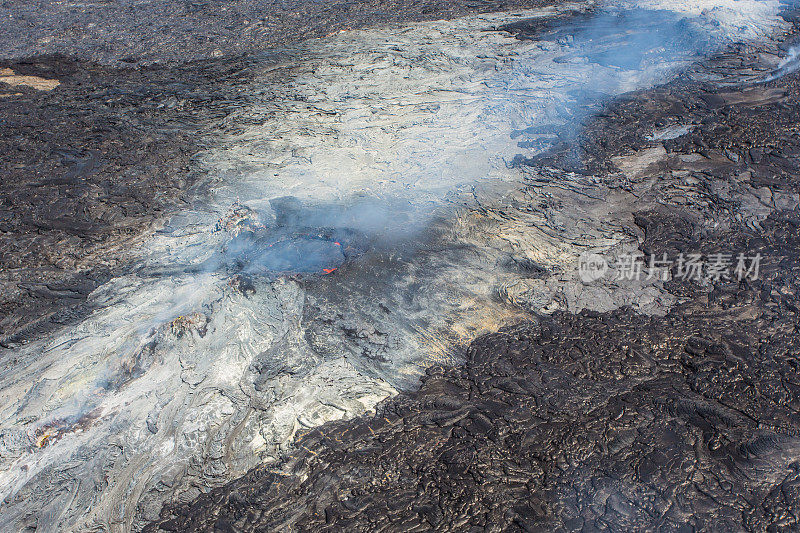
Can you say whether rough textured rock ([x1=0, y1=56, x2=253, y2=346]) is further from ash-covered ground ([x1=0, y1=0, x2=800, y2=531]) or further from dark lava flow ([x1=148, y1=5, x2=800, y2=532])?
dark lava flow ([x1=148, y1=5, x2=800, y2=532])

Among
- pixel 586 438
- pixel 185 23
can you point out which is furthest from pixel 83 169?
pixel 586 438

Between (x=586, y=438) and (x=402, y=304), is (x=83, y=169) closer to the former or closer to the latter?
(x=402, y=304)

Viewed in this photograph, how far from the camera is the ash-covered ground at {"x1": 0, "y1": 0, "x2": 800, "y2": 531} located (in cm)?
283

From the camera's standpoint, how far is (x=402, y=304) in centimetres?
387

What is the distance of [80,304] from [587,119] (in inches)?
203

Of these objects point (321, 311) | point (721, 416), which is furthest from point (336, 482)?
point (721, 416)

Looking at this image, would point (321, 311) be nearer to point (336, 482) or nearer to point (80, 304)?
point (336, 482)

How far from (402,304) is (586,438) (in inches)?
59.8

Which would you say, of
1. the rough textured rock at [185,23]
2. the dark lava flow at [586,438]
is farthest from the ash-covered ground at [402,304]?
the rough textured rock at [185,23]

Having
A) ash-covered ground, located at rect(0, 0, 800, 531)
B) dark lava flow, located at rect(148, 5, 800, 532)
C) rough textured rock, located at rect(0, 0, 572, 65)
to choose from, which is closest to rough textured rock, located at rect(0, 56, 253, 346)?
ash-covered ground, located at rect(0, 0, 800, 531)

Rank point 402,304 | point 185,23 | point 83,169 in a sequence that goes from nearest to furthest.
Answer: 1. point 402,304
2. point 83,169
3. point 185,23

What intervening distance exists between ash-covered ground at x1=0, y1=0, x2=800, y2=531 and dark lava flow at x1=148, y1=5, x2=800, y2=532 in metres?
0.02

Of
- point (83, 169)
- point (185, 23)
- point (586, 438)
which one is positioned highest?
point (185, 23)

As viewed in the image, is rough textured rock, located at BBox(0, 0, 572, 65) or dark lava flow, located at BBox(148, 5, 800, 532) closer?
dark lava flow, located at BBox(148, 5, 800, 532)
